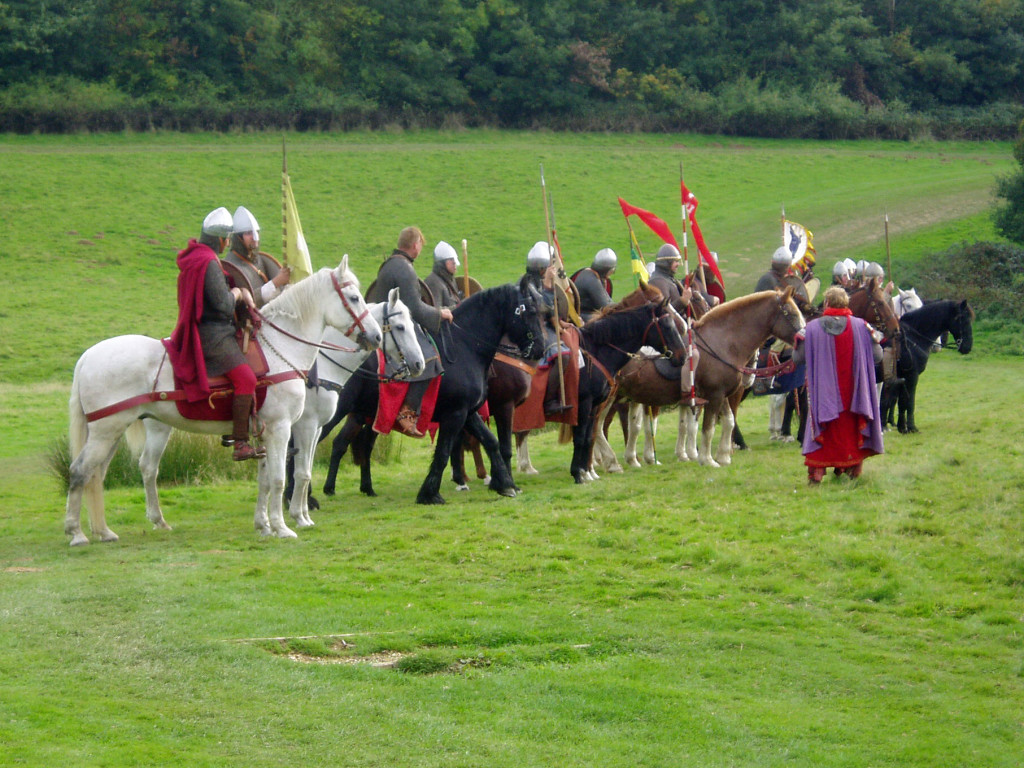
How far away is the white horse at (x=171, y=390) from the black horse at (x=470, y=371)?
149cm

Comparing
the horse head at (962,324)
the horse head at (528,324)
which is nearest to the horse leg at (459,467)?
the horse head at (528,324)

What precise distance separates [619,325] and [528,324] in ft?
5.68

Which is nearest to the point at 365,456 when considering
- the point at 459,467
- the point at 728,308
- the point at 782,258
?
the point at 459,467

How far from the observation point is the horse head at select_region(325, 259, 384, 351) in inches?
466

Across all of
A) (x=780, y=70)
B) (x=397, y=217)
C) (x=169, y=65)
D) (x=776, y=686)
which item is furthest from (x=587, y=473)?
(x=780, y=70)

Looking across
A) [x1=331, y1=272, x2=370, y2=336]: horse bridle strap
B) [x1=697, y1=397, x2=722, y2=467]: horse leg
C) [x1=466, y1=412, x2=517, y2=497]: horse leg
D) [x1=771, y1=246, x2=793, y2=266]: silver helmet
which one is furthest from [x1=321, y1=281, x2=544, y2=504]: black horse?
[x1=771, y1=246, x2=793, y2=266]: silver helmet

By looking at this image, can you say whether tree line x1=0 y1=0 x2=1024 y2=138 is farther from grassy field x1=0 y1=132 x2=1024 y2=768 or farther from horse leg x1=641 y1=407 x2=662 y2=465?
horse leg x1=641 y1=407 x2=662 y2=465

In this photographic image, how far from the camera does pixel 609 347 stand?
49.8 ft

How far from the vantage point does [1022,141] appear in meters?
38.8

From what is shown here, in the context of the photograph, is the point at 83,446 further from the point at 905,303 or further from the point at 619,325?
the point at 905,303

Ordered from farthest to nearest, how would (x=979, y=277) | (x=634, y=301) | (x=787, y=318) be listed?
(x=979, y=277)
(x=787, y=318)
(x=634, y=301)

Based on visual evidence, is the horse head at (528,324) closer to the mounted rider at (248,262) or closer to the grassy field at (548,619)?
the grassy field at (548,619)

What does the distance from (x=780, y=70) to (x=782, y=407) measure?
4697 cm

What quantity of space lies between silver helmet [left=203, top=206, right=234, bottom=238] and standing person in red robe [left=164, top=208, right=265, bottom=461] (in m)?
0.28
